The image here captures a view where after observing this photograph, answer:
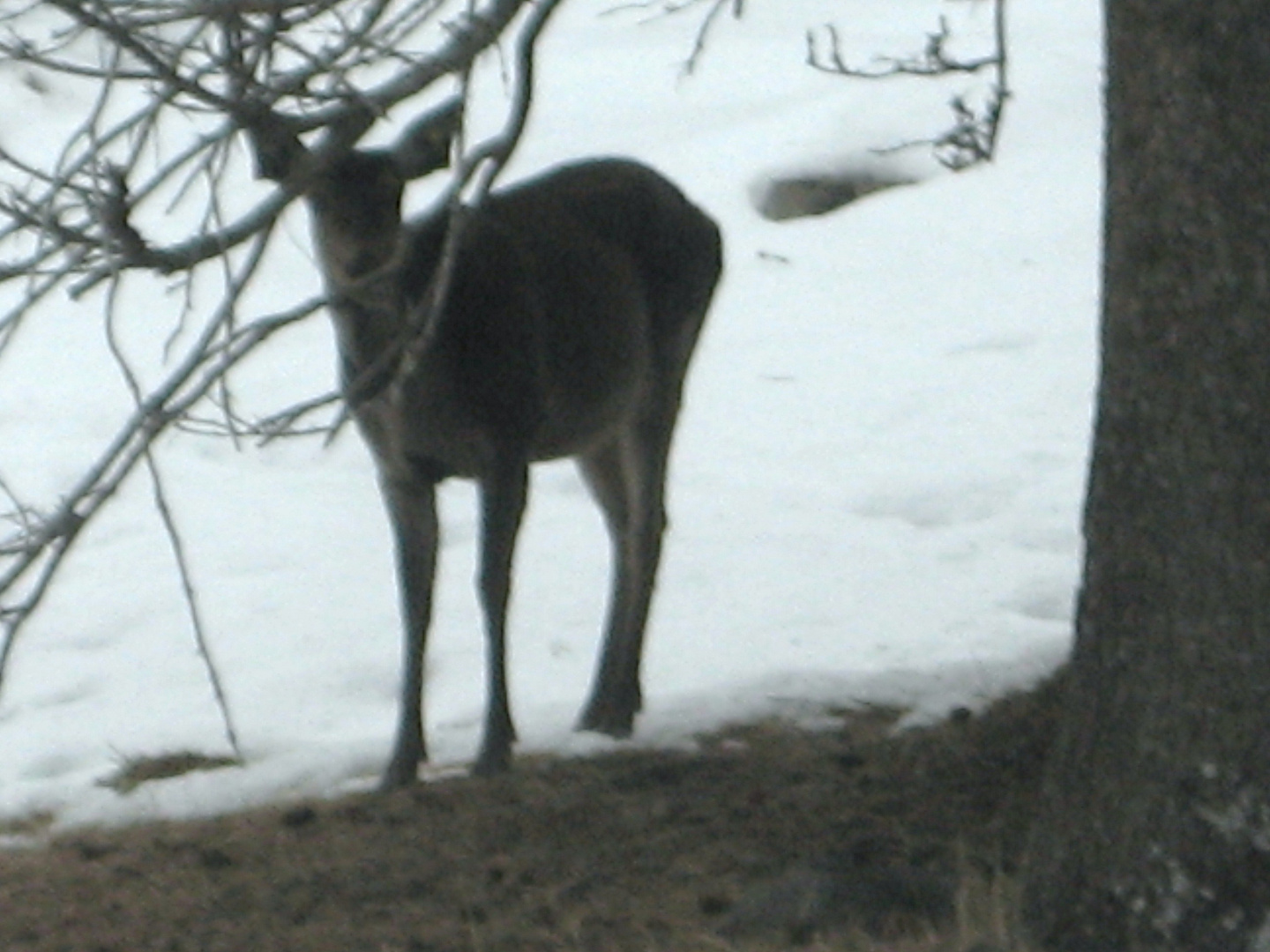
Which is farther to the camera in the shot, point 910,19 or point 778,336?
point 910,19

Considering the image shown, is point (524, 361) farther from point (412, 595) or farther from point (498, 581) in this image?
point (412, 595)

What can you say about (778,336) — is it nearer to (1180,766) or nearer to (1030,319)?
(1030,319)

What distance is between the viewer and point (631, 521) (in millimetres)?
7945

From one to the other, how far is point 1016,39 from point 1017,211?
3.70 m

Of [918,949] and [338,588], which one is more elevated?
[918,949]

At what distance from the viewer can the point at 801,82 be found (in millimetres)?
17656

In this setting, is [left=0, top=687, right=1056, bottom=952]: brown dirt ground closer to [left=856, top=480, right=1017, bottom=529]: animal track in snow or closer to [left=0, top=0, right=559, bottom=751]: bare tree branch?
[left=0, top=0, right=559, bottom=751]: bare tree branch

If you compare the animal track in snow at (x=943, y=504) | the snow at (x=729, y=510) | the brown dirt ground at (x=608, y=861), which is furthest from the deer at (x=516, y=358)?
the animal track in snow at (x=943, y=504)

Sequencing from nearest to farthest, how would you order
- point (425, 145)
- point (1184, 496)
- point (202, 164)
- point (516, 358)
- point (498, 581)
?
point (1184, 496) < point (202, 164) < point (425, 145) < point (516, 358) < point (498, 581)

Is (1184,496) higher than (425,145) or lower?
lower

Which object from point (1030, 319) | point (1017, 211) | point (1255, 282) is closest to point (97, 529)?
point (1030, 319)

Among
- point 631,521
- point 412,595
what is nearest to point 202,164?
point 412,595

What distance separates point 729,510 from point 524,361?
3.84 metres

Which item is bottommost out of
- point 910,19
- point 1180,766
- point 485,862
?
point 910,19
